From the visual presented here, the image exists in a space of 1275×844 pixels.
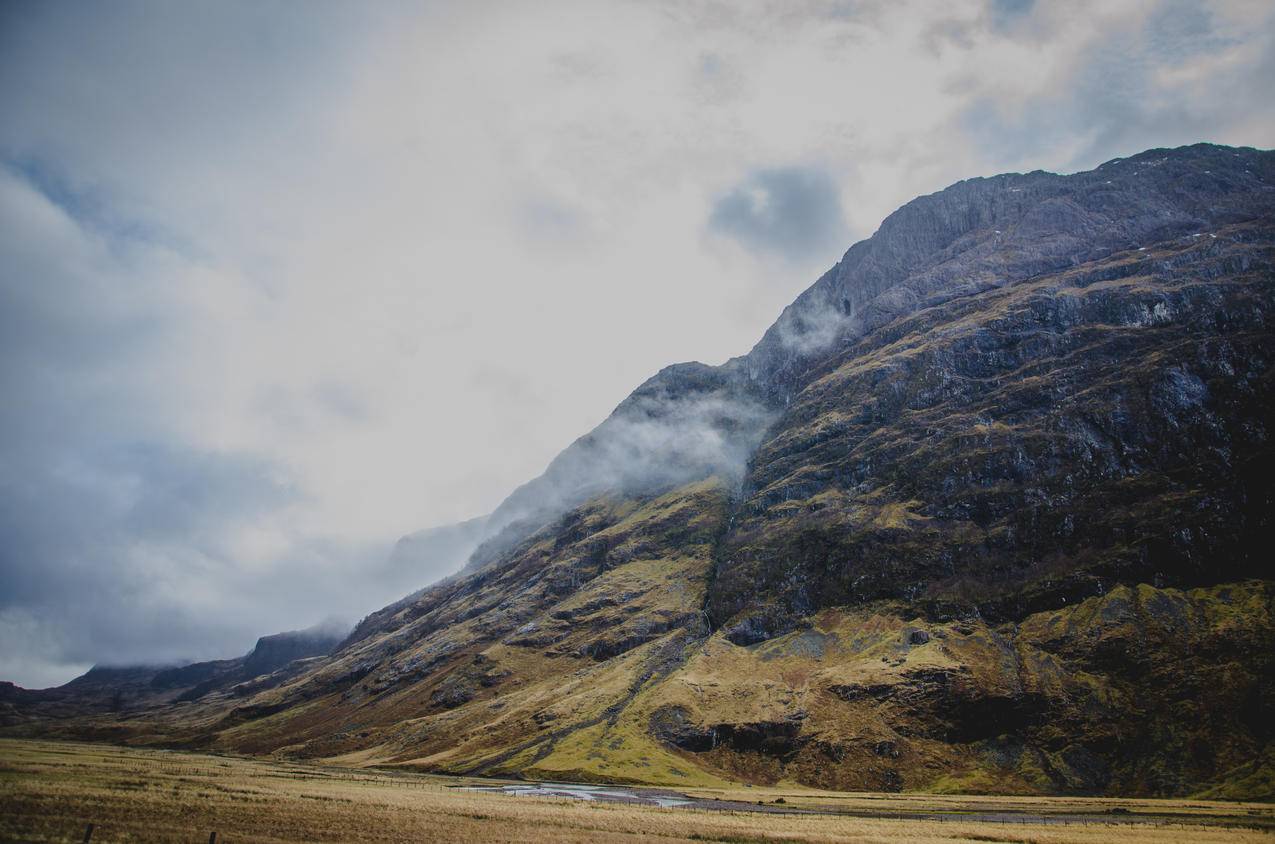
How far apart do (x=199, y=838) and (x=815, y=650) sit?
582ft

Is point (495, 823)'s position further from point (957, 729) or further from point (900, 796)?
point (957, 729)

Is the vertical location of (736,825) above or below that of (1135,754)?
above

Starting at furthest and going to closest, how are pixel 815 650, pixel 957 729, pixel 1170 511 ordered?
pixel 815 650
pixel 1170 511
pixel 957 729

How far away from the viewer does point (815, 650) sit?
187 m

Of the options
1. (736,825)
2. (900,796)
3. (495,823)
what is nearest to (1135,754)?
(900,796)

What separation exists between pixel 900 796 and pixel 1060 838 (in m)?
72.5

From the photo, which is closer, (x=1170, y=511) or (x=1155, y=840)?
(x=1155, y=840)

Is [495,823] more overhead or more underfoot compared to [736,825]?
more overhead

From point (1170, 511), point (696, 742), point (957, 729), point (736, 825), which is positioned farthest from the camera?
point (1170, 511)

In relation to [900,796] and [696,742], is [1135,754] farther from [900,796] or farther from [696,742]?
[696,742]

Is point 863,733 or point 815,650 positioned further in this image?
point 815,650

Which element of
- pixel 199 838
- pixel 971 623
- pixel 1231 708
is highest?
pixel 199 838

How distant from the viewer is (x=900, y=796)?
112 metres

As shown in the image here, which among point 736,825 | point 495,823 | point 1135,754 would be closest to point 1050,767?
point 1135,754
